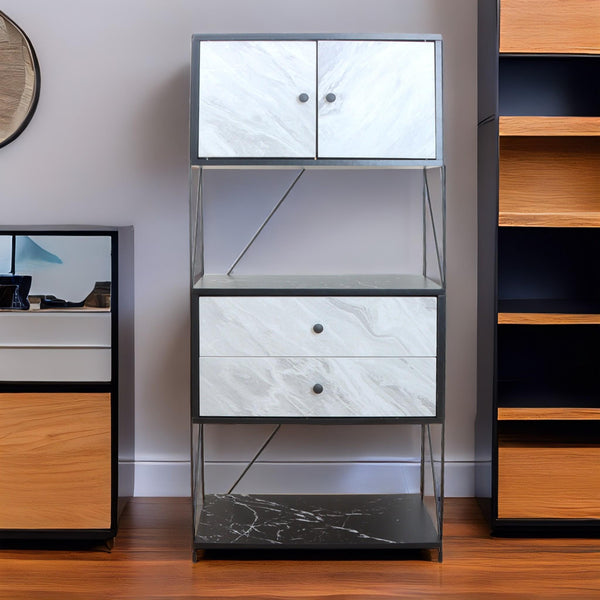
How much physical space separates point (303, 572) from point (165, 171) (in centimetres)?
138

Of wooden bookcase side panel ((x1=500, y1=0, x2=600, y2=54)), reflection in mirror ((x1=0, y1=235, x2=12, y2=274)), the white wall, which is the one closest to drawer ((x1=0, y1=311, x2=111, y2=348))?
reflection in mirror ((x1=0, y1=235, x2=12, y2=274))

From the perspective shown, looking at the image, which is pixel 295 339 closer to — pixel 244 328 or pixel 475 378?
pixel 244 328

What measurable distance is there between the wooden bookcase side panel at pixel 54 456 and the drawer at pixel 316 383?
0.33 meters

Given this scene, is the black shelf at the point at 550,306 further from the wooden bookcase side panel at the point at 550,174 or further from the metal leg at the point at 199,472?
the metal leg at the point at 199,472

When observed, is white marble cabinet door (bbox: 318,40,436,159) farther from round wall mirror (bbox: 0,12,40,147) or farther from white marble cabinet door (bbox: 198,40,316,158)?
round wall mirror (bbox: 0,12,40,147)

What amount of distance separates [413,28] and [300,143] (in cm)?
73

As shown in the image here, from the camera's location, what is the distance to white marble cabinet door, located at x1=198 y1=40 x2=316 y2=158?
218 centimetres

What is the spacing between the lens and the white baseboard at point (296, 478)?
269 cm

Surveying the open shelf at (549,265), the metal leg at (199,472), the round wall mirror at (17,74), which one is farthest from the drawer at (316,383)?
the round wall mirror at (17,74)

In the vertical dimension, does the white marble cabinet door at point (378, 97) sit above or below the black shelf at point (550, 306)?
above

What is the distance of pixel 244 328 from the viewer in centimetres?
218

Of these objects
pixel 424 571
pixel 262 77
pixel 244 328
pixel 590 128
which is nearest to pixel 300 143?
pixel 262 77

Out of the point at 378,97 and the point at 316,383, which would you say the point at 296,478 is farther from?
the point at 378,97

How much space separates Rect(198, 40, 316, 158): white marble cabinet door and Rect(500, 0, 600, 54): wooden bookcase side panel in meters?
0.62
